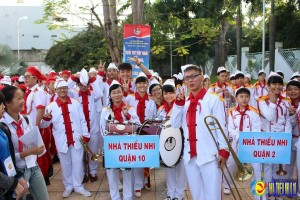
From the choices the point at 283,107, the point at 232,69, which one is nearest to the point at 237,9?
the point at 232,69

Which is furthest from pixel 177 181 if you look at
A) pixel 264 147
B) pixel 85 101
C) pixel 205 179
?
pixel 85 101

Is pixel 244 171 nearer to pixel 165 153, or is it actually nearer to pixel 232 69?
pixel 165 153

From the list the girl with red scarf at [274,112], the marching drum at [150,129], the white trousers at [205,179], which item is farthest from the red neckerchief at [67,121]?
the girl with red scarf at [274,112]

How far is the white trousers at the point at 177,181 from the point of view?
536 centimetres

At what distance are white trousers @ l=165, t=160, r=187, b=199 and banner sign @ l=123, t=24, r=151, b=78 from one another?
3.40 meters

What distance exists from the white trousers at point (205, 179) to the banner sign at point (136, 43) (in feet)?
14.5

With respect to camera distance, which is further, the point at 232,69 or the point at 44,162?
the point at 232,69

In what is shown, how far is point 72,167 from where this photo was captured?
5785 mm

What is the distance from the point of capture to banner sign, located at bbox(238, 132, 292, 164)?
173 inches

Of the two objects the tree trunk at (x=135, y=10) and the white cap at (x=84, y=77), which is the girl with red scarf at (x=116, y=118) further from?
the tree trunk at (x=135, y=10)

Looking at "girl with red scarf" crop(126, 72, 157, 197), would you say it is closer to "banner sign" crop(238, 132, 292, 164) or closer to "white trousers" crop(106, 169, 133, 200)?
"white trousers" crop(106, 169, 133, 200)

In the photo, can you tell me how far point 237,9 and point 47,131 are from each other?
21381 millimetres

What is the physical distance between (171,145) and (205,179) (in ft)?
2.87

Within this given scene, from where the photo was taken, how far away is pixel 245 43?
44.5 metres
